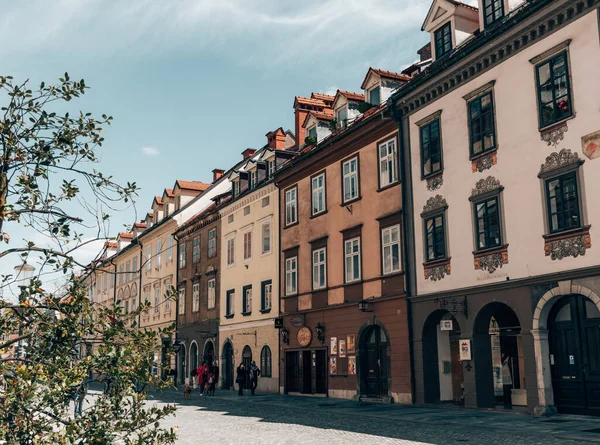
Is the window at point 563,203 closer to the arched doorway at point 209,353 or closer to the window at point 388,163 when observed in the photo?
the window at point 388,163

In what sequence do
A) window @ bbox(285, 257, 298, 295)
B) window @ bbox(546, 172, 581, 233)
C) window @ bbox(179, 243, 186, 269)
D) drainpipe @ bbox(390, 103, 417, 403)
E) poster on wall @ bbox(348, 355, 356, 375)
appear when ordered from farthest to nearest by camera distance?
window @ bbox(179, 243, 186, 269) < window @ bbox(285, 257, 298, 295) < poster on wall @ bbox(348, 355, 356, 375) < drainpipe @ bbox(390, 103, 417, 403) < window @ bbox(546, 172, 581, 233)

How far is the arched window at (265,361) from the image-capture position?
35.0m

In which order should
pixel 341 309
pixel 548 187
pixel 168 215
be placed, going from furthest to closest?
1. pixel 168 215
2. pixel 341 309
3. pixel 548 187

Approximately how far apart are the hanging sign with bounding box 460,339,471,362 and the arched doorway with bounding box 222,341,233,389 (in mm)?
20309

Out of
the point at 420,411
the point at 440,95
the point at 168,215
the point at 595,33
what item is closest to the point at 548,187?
the point at 595,33

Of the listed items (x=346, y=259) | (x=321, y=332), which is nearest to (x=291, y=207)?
(x=346, y=259)

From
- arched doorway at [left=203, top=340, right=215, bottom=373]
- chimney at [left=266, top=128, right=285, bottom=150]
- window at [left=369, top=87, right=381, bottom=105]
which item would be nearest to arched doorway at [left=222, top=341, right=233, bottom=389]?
arched doorway at [left=203, top=340, right=215, bottom=373]

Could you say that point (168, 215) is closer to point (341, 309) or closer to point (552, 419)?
point (341, 309)

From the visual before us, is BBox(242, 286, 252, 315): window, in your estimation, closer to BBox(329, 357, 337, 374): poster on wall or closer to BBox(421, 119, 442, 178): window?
BBox(329, 357, 337, 374): poster on wall

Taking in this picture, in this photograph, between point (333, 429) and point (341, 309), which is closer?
point (333, 429)

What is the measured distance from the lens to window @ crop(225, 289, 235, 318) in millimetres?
39844

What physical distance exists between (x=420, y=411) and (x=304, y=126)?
18.0m

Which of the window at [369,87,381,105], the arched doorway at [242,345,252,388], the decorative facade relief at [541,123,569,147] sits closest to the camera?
the decorative facade relief at [541,123,569,147]

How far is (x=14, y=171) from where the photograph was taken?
5.87 m
